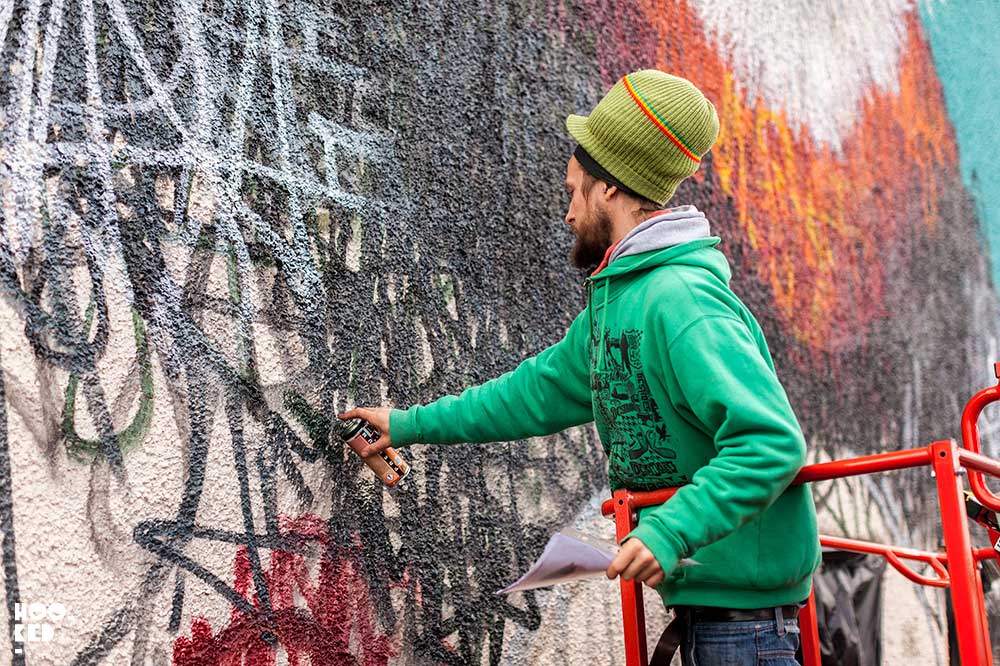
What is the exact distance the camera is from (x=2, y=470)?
6.07ft

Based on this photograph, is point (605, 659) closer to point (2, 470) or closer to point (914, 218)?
point (2, 470)

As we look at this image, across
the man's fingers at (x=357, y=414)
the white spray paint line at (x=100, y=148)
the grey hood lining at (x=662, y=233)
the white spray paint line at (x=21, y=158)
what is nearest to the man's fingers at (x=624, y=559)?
the grey hood lining at (x=662, y=233)

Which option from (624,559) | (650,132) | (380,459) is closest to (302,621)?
(380,459)

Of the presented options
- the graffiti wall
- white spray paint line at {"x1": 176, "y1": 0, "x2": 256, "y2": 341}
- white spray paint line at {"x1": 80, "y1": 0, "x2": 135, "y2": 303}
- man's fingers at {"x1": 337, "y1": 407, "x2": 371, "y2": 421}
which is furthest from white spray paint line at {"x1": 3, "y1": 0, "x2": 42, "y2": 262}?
man's fingers at {"x1": 337, "y1": 407, "x2": 371, "y2": 421}

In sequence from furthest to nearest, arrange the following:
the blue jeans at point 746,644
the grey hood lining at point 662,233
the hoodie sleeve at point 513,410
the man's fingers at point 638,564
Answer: the hoodie sleeve at point 513,410 → the grey hood lining at point 662,233 → the blue jeans at point 746,644 → the man's fingers at point 638,564

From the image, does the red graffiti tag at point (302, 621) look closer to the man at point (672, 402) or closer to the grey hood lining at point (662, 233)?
the man at point (672, 402)

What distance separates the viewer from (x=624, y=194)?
2.19 m

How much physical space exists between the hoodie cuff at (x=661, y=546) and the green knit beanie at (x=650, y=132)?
78 centimetres

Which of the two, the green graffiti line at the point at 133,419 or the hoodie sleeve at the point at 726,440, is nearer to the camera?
the hoodie sleeve at the point at 726,440

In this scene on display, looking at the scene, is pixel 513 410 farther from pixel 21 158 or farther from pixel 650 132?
pixel 21 158

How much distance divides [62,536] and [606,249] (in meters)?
1.22

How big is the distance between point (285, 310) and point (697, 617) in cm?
109

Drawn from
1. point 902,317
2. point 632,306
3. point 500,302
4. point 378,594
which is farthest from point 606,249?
point 902,317

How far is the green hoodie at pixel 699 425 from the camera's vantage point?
1.72m
